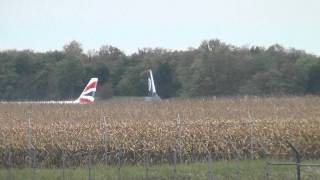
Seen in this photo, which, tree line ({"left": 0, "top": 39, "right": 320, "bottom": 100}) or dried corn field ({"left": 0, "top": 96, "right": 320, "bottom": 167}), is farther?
tree line ({"left": 0, "top": 39, "right": 320, "bottom": 100})

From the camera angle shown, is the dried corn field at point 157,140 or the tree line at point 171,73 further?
the tree line at point 171,73

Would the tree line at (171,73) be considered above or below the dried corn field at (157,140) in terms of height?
above

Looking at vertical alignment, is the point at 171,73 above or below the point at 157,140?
above

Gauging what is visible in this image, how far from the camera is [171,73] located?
8775 cm

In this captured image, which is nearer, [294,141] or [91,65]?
[294,141]

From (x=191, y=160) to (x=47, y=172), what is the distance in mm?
5335

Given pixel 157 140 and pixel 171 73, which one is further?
→ pixel 171 73

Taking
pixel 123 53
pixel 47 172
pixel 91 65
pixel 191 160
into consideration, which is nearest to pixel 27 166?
pixel 47 172

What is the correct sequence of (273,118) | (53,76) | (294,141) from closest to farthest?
(294,141), (273,118), (53,76)

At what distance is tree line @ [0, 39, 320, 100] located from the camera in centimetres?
7306

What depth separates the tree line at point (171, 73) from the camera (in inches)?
2876

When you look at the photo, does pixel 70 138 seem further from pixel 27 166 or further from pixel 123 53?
pixel 123 53

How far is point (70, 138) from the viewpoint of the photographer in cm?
2564

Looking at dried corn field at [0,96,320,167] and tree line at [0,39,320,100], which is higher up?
tree line at [0,39,320,100]
